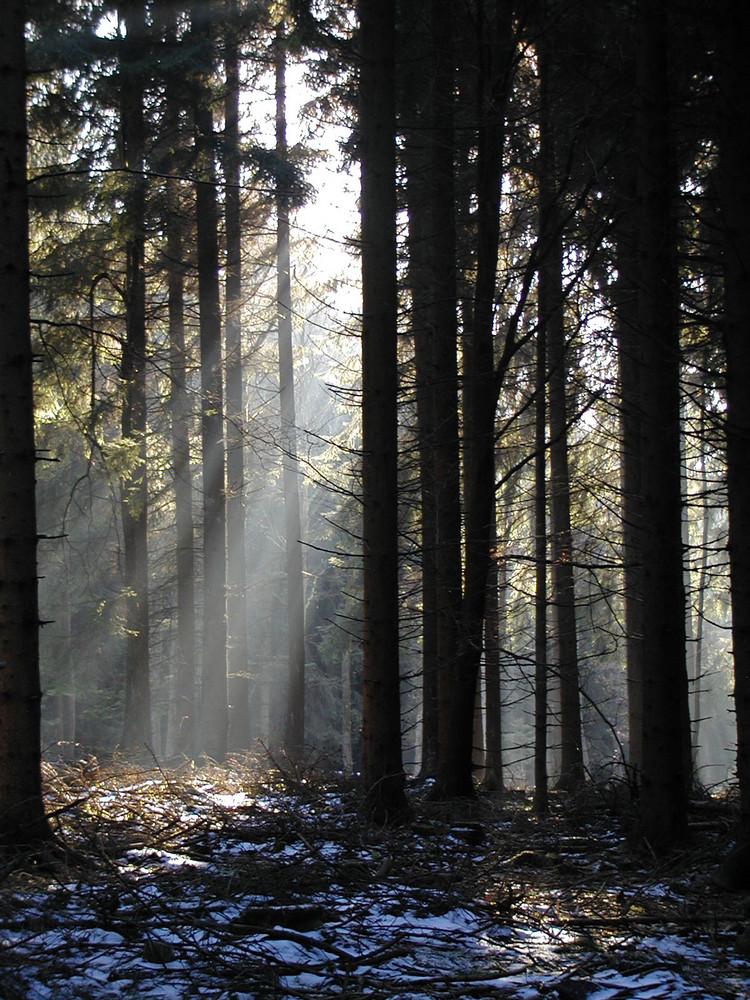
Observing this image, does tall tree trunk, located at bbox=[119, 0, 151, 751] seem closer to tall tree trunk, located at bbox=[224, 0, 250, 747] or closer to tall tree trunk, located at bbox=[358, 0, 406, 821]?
tall tree trunk, located at bbox=[224, 0, 250, 747]

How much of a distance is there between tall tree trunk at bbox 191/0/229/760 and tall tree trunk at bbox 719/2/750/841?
1035 centimetres

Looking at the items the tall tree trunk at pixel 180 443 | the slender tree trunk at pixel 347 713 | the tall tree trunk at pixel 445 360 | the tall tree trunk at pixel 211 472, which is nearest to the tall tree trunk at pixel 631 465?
the tall tree trunk at pixel 445 360

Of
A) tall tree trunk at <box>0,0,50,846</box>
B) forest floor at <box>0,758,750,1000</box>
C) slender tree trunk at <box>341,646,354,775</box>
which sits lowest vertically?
slender tree trunk at <box>341,646,354,775</box>

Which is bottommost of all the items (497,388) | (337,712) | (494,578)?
(337,712)

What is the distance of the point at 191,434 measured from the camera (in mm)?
17578

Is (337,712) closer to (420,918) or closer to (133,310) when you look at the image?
(133,310)

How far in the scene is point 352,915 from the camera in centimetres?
439

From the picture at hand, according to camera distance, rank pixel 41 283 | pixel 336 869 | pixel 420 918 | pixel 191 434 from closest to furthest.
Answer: pixel 420 918 → pixel 336 869 → pixel 41 283 → pixel 191 434

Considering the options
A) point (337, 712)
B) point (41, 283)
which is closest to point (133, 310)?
point (41, 283)

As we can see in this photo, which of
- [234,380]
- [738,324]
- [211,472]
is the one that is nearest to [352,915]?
[738,324]

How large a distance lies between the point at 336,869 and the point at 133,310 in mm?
11495

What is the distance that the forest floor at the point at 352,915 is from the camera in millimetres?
3486

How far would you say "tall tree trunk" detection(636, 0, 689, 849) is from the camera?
254 inches

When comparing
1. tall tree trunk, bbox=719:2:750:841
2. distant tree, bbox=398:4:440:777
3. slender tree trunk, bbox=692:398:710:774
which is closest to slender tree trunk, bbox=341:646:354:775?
slender tree trunk, bbox=692:398:710:774
